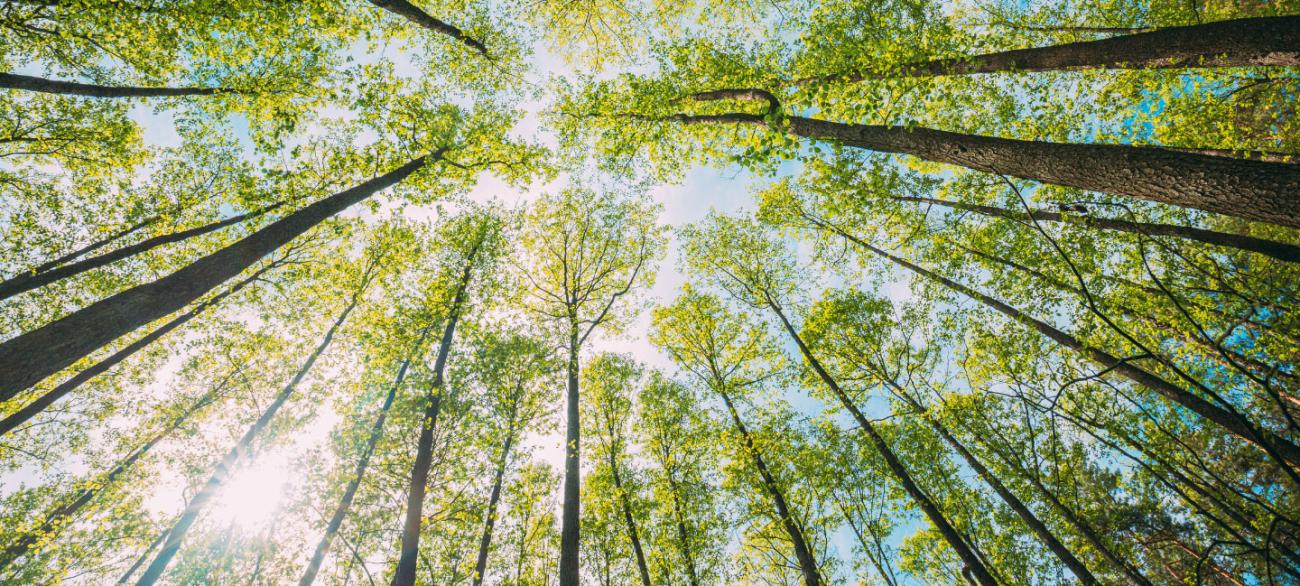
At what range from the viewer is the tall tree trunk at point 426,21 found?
9.73m

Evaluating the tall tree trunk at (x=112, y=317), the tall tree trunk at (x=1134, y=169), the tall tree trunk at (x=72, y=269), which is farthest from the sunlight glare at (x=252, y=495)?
the tall tree trunk at (x=1134, y=169)

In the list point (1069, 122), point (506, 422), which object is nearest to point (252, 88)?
point (506, 422)

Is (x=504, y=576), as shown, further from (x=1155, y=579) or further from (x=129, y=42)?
(x=1155, y=579)

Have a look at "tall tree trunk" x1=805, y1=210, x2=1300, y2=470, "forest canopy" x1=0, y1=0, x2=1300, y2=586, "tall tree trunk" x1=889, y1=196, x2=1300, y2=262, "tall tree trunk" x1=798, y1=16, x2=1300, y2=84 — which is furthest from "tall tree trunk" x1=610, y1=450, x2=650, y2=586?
"tall tree trunk" x1=798, y1=16, x2=1300, y2=84

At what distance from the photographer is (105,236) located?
43.9 ft

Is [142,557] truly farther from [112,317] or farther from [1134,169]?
[1134,169]

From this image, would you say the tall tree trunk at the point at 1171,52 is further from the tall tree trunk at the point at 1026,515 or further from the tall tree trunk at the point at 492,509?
the tall tree trunk at the point at 492,509

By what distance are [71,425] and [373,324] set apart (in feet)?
41.4

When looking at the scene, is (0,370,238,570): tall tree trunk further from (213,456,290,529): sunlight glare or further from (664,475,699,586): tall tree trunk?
(664,475,699,586): tall tree trunk

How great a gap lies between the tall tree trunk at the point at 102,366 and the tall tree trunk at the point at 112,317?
7.71m

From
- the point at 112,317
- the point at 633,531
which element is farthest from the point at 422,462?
the point at 633,531

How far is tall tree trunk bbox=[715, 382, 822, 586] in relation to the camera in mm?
11922

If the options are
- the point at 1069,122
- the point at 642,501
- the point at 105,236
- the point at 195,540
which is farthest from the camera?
the point at 195,540

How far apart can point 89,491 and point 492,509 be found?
43.7ft
